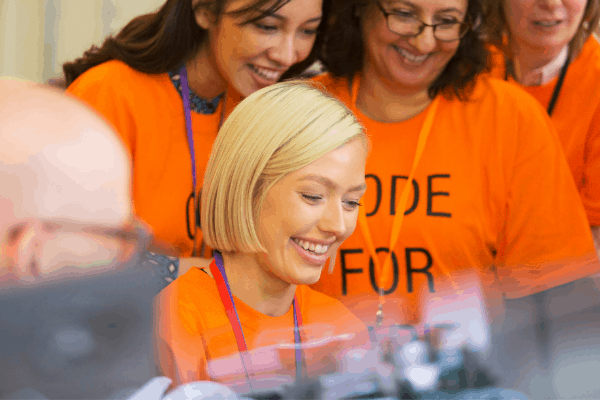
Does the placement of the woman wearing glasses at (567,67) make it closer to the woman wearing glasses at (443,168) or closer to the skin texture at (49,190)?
the woman wearing glasses at (443,168)

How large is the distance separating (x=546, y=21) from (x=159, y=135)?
51 centimetres

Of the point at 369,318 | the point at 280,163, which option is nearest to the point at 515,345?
the point at 369,318

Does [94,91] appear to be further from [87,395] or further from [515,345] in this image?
[515,345]

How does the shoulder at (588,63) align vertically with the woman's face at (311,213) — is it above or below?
above

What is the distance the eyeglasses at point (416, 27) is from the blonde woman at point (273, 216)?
19 cm

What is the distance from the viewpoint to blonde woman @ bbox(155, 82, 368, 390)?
60 cm

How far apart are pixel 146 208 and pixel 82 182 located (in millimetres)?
235

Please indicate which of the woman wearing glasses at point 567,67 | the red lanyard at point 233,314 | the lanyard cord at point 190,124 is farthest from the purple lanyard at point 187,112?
the woman wearing glasses at point 567,67

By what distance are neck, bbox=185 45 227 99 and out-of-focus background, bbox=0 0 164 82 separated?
0.11 m

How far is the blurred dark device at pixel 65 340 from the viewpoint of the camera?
0.39 m

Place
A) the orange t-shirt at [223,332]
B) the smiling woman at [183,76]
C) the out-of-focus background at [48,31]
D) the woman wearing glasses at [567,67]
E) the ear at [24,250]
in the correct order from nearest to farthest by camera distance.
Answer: the ear at [24,250]
the orange t-shirt at [223,332]
the out-of-focus background at [48,31]
the smiling woman at [183,76]
the woman wearing glasses at [567,67]

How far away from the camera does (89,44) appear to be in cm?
71

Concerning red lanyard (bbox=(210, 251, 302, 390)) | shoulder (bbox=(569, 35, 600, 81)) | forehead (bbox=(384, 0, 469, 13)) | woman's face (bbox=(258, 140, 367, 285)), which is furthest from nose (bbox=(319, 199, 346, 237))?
shoulder (bbox=(569, 35, 600, 81))

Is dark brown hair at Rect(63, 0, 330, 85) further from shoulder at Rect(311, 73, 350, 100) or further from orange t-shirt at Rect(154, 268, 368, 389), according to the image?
orange t-shirt at Rect(154, 268, 368, 389)
